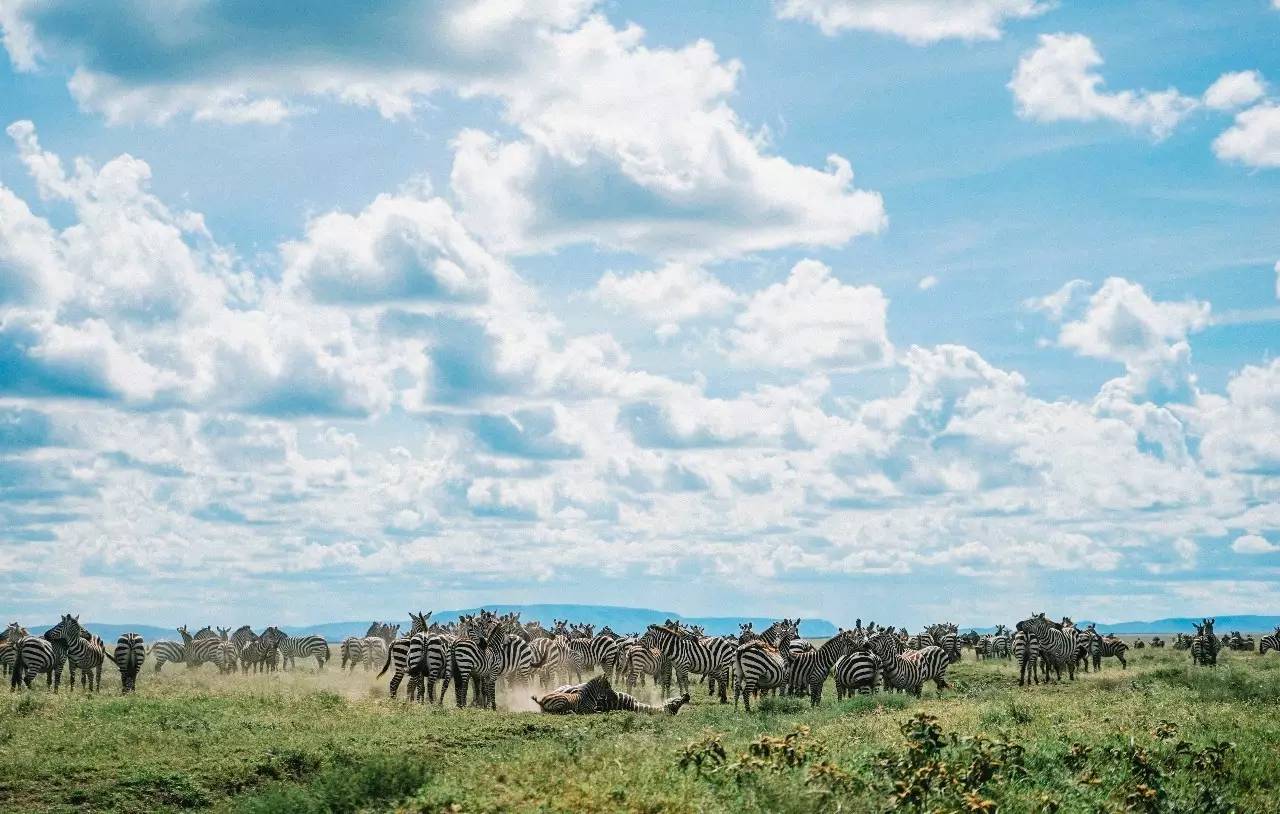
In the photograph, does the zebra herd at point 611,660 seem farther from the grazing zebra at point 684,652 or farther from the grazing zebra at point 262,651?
the grazing zebra at point 262,651

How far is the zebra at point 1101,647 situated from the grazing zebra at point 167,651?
50.7 m

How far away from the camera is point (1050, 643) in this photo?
→ 5081 cm

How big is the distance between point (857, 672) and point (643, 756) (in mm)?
21272

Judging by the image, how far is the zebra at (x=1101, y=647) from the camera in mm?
60906

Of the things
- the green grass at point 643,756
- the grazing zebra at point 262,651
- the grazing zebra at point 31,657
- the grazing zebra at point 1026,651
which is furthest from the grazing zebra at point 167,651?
the grazing zebra at point 1026,651

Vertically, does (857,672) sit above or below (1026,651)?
below

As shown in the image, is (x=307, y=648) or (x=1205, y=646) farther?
(x=307, y=648)

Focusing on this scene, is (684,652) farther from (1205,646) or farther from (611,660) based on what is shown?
(1205,646)

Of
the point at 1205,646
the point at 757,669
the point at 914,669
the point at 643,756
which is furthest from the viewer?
the point at 1205,646

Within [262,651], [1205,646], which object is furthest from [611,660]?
[1205,646]

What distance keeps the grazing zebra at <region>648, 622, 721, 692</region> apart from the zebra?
26.3 metres

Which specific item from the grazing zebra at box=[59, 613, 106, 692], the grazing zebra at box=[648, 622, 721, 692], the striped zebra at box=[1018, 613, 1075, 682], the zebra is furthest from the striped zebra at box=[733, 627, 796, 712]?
the zebra

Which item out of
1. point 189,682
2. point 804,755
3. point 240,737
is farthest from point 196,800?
point 189,682

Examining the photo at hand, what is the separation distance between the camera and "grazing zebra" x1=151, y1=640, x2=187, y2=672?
Result: 65.4 metres
